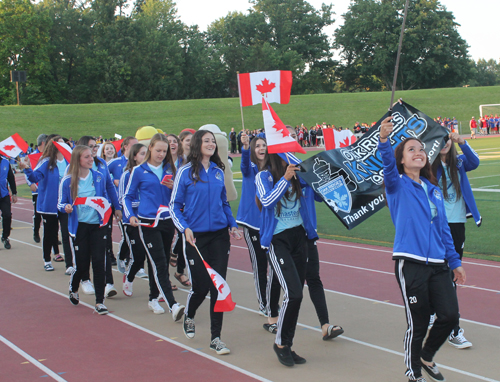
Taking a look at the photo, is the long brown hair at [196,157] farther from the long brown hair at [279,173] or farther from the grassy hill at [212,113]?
the grassy hill at [212,113]

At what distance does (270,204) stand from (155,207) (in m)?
2.15

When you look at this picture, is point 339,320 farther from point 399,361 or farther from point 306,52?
point 306,52

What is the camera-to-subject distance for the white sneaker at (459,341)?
5.03m

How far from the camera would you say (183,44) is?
92000mm

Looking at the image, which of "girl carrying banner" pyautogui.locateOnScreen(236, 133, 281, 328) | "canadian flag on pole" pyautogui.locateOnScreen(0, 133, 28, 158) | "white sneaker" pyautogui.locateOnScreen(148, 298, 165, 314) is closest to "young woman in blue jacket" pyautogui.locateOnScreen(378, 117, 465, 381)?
"girl carrying banner" pyautogui.locateOnScreen(236, 133, 281, 328)

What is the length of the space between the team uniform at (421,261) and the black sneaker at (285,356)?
1.01 meters

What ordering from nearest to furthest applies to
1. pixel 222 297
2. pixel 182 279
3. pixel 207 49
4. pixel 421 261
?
pixel 421 261 → pixel 222 297 → pixel 182 279 → pixel 207 49

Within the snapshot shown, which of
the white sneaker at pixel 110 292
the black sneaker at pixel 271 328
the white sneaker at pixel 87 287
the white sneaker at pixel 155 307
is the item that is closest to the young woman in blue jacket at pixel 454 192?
the black sneaker at pixel 271 328

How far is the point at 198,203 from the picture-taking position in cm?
531

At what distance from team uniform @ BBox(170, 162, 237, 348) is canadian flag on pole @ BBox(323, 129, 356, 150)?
4.98 feet

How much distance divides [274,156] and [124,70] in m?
73.9

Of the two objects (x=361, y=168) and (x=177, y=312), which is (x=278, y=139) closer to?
(x=361, y=168)

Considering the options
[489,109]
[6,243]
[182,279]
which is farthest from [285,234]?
[489,109]

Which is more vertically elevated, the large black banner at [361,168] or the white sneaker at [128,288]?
the large black banner at [361,168]
